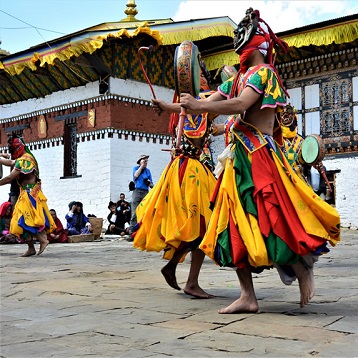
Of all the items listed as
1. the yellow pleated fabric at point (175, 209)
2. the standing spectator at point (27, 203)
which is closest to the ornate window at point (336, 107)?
the standing spectator at point (27, 203)

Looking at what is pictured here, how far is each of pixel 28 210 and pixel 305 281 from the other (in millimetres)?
5287

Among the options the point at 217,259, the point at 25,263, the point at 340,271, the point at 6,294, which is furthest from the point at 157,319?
the point at 25,263

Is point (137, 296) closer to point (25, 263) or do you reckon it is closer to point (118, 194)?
point (25, 263)

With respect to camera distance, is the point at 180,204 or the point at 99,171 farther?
the point at 99,171

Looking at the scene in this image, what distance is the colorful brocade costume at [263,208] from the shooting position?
125 inches

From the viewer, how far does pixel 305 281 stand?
10.8 ft

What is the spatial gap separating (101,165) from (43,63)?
9.42 feet

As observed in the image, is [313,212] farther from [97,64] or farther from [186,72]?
[97,64]

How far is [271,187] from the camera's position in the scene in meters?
3.27

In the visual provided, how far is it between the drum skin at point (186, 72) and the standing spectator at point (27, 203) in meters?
4.53

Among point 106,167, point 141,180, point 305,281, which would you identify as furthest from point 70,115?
point 305,281

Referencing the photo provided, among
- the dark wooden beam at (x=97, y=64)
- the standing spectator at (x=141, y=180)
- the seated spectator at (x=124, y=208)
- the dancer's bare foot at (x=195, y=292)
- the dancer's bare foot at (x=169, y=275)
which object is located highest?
the dark wooden beam at (x=97, y=64)

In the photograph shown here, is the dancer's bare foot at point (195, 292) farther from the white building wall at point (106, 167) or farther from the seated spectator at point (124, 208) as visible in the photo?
the white building wall at point (106, 167)

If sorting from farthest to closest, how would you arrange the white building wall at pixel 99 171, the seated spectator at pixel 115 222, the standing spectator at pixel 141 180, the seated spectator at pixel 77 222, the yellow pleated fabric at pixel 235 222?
the white building wall at pixel 99 171
the seated spectator at pixel 115 222
the seated spectator at pixel 77 222
the standing spectator at pixel 141 180
the yellow pleated fabric at pixel 235 222
